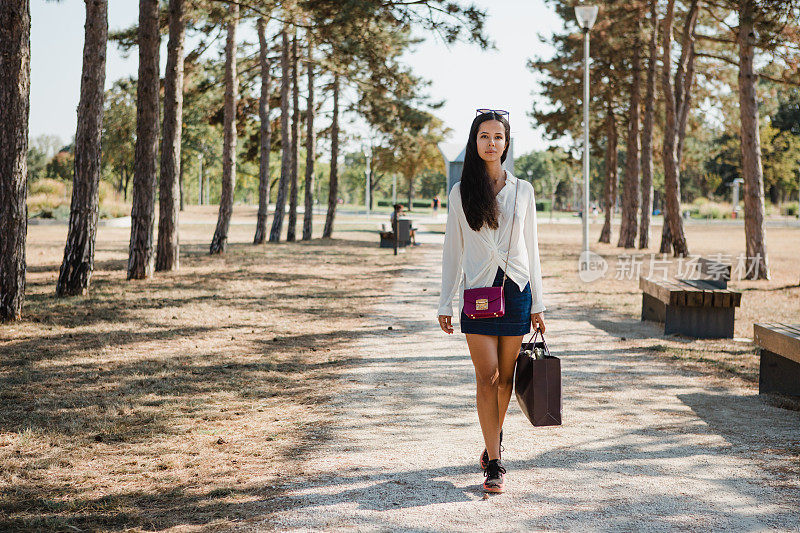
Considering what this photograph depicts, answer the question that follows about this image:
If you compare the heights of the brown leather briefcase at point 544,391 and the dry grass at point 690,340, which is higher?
the brown leather briefcase at point 544,391

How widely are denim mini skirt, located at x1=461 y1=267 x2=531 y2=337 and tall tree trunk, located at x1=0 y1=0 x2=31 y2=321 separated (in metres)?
7.29

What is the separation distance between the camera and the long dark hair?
420 cm

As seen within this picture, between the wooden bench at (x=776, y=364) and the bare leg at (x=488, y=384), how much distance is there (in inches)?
126

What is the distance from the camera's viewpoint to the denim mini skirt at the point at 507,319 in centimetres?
423

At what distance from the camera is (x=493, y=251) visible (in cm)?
423

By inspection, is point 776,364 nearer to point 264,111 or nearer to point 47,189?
point 264,111

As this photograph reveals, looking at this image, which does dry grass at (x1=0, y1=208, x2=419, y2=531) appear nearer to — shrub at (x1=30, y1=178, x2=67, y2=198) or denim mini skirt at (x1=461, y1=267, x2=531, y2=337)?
denim mini skirt at (x1=461, y1=267, x2=531, y2=337)

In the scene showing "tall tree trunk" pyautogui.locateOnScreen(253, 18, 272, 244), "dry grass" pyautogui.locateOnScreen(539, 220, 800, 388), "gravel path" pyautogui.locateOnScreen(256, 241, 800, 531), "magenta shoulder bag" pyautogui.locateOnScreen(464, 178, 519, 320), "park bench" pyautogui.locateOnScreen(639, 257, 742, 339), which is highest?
"tall tree trunk" pyautogui.locateOnScreen(253, 18, 272, 244)

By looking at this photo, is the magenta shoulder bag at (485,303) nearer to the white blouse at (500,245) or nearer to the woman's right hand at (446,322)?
the white blouse at (500,245)

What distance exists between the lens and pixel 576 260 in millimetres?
24094

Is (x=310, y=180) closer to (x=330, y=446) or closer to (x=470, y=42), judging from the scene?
(x=470, y=42)

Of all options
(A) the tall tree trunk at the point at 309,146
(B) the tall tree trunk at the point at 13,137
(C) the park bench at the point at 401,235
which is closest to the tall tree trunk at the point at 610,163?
(C) the park bench at the point at 401,235

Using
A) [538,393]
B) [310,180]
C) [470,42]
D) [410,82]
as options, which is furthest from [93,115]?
[310,180]

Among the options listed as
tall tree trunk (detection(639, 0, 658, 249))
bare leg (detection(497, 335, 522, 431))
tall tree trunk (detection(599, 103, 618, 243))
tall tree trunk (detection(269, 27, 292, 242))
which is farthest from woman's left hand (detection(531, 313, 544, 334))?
tall tree trunk (detection(599, 103, 618, 243))
